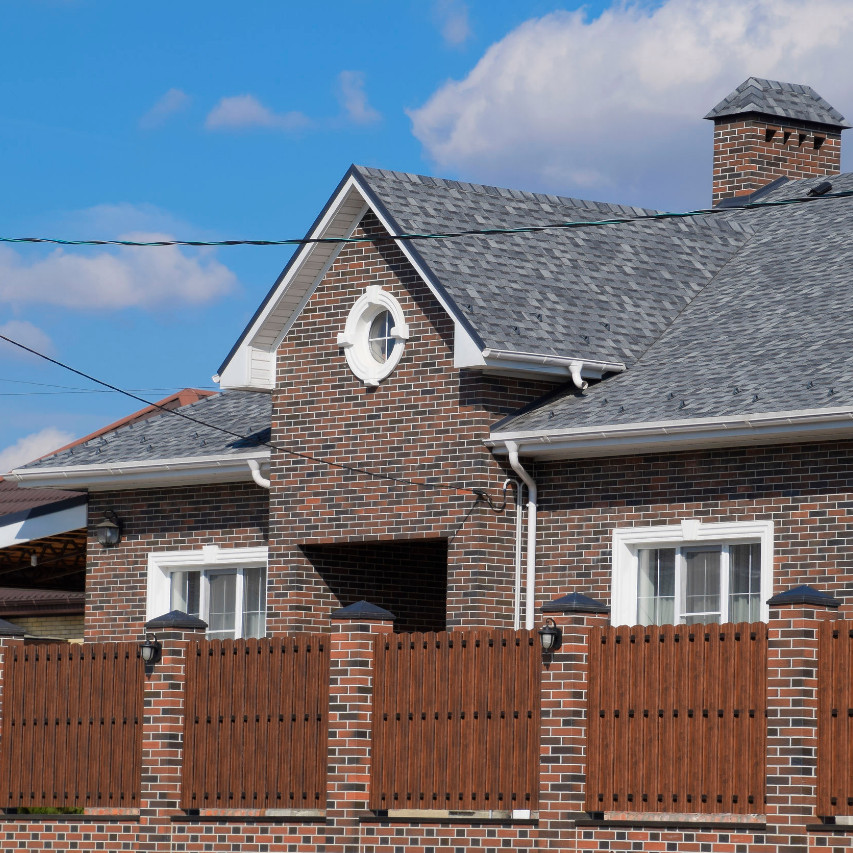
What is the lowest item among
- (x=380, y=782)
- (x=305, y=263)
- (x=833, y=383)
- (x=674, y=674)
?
(x=380, y=782)

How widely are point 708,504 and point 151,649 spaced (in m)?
4.99

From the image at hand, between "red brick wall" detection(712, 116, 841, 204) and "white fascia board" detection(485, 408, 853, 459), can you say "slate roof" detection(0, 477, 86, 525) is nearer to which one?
"red brick wall" detection(712, 116, 841, 204)

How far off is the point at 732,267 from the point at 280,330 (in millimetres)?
5096

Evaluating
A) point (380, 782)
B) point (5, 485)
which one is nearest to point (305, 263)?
point (380, 782)

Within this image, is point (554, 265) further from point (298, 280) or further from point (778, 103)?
point (778, 103)

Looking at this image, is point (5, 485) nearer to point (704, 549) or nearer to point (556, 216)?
point (556, 216)

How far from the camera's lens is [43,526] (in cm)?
2291

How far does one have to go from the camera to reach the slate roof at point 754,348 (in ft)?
52.5

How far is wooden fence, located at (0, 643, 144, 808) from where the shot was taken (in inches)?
630

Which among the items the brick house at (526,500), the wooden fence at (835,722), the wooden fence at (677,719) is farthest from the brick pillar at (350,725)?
the wooden fence at (835,722)

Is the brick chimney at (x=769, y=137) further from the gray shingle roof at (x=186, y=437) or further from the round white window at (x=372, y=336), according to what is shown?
the round white window at (x=372, y=336)

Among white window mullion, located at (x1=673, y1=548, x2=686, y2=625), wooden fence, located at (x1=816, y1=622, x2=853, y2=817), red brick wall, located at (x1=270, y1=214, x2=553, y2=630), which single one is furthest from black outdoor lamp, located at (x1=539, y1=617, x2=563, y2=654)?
red brick wall, located at (x1=270, y1=214, x2=553, y2=630)

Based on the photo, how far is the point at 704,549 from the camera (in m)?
16.5

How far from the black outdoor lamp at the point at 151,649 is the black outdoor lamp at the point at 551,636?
3.80 meters
